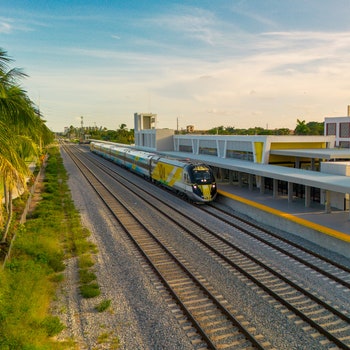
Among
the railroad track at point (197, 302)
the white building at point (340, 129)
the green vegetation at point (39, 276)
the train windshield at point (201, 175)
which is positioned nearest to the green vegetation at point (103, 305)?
the green vegetation at point (39, 276)

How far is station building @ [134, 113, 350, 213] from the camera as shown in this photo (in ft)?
70.7

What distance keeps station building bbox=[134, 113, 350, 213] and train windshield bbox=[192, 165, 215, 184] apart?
2432 millimetres

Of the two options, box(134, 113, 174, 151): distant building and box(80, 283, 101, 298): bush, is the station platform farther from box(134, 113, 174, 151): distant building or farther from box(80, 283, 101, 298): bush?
box(134, 113, 174, 151): distant building

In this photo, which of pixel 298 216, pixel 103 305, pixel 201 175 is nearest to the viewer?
pixel 103 305

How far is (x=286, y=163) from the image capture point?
30.8 m

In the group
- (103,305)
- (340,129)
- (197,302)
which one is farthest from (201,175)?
(340,129)

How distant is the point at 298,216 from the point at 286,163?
1187cm

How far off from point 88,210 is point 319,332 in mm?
17911

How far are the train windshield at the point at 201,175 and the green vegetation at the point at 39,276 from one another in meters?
8.64

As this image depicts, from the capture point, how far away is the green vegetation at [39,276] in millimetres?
9008

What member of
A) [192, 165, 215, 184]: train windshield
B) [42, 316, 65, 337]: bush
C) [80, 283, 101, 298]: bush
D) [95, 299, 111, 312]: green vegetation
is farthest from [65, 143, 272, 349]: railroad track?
[192, 165, 215, 184]: train windshield

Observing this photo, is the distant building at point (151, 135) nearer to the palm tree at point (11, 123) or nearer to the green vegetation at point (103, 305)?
the green vegetation at point (103, 305)

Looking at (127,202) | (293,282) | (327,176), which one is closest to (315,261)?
(293,282)

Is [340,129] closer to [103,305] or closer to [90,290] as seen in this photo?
[90,290]
